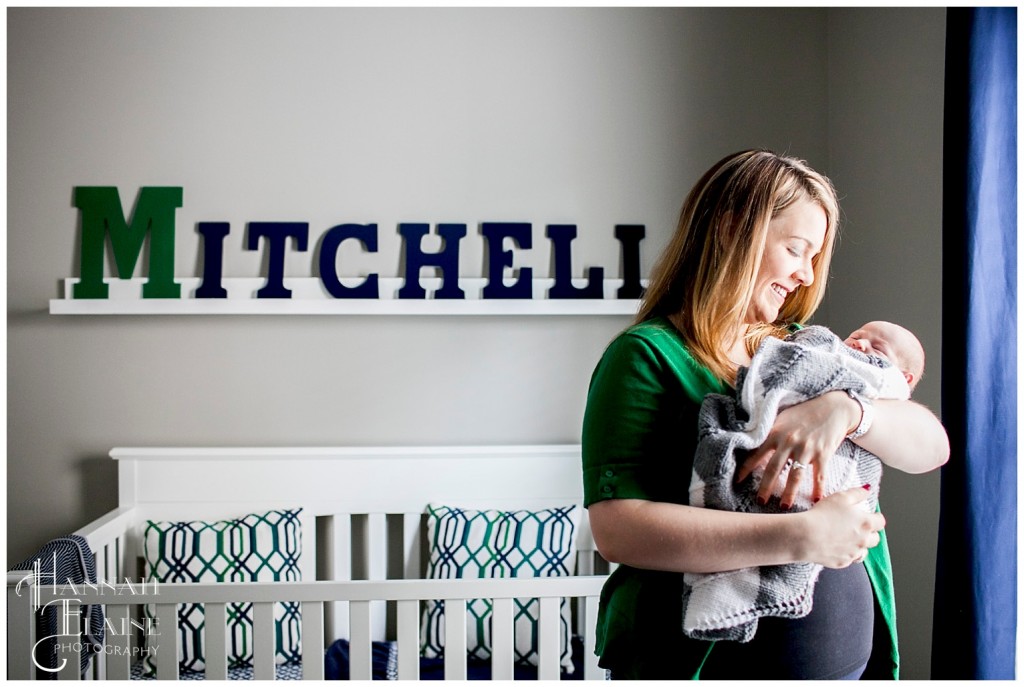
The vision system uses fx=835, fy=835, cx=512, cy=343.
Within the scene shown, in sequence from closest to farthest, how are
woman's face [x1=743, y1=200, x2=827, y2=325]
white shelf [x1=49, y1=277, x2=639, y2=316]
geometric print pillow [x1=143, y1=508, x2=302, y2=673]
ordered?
woman's face [x1=743, y1=200, x2=827, y2=325], geometric print pillow [x1=143, y1=508, x2=302, y2=673], white shelf [x1=49, y1=277, x2=639, y2=316]

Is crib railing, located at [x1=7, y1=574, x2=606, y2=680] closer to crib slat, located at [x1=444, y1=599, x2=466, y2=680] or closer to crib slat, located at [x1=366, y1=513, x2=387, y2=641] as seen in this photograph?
crib slat, located at [x1=444, y1=599, x2=466, y2=680]

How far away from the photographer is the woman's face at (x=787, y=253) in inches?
37.5

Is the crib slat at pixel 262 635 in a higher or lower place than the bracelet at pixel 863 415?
lower

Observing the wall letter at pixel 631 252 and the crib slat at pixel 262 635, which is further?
the wall letter at pixel 631 252

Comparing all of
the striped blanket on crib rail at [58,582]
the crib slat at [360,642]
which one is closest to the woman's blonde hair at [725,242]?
the crib slat at [360,642]

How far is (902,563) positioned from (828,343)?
1225 mm

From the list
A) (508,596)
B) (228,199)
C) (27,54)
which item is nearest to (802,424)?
(508,596)

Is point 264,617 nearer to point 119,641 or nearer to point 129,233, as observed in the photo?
point 119,641

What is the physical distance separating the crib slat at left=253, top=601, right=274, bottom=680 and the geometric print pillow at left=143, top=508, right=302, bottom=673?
23.6 inches

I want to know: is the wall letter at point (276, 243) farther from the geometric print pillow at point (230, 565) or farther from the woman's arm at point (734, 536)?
the woman's arm at point (734, 536)

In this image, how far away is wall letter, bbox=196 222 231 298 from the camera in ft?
7.18

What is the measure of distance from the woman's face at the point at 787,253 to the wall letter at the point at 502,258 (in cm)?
125

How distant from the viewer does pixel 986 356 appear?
4.47ft

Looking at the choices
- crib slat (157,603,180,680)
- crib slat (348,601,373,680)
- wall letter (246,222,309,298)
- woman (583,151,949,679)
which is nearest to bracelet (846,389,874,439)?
woman (583,151,949,679)
